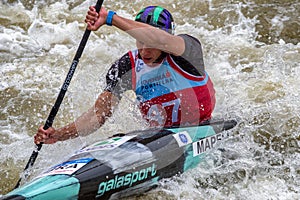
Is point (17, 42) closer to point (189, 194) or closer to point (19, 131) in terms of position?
point (19, 131)

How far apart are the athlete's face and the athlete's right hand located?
35.9 inches

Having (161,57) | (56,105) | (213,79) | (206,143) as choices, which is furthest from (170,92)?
(213,79)

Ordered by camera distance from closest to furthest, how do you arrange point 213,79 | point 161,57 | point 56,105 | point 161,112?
1. point 161,57
2. point 56,105
3. point 161,112
4. point 213,79

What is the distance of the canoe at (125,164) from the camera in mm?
3506

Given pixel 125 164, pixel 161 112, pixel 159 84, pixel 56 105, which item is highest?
pixel 159 84

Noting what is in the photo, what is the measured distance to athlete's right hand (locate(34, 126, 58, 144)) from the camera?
411 cm

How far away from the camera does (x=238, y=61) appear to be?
6465 mm

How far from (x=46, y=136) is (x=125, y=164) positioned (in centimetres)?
74

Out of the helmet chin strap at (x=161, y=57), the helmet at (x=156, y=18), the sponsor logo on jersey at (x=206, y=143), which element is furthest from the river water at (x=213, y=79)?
the helmet at (x=156, y=18)

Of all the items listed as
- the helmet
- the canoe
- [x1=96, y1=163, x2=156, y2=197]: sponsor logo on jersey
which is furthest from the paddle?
[x1=96, y1=163, x2=156, y2=197]: sponsor logo on jersey

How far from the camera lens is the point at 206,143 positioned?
430cm

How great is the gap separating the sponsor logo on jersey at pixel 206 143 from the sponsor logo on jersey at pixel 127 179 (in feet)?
1.49

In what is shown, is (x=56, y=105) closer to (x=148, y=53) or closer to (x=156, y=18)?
(x=148, y=53)

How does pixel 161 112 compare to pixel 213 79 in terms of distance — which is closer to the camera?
pixel 161 112
